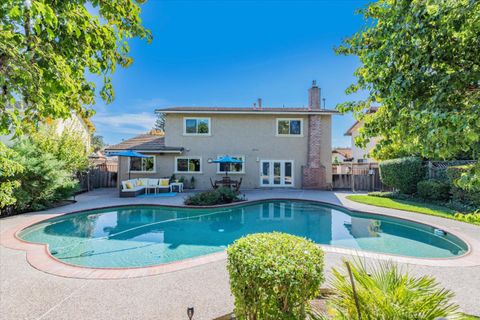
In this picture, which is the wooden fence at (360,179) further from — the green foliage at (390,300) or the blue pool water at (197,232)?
the green foliage at (390,300)

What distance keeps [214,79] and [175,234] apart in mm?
17183

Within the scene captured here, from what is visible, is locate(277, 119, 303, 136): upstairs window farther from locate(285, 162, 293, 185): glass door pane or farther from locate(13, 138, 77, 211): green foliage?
locate(13, 138, 77, 211): green foliage

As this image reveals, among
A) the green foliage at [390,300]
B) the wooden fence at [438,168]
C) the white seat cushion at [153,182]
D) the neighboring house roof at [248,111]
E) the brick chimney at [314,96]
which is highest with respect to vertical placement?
the brick chimney at [314,96]

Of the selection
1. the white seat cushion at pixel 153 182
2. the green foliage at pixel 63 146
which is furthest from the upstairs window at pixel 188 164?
the green foliage at pixel 63 146

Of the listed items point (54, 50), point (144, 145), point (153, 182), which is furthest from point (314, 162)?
point (54, 50)

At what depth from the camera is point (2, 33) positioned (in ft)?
7.32

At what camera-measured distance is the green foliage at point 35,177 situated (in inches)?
453

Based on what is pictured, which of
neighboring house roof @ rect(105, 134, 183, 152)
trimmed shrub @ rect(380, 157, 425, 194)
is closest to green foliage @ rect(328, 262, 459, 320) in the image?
trimmed shrub @ rect(380, 157, 425, 194)

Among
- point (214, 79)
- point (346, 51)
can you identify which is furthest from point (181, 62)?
point (346, 51)

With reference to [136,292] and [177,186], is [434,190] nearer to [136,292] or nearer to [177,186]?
[136,292]

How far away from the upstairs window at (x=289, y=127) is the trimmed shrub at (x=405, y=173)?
7513mm

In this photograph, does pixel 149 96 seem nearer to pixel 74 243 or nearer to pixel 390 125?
pixel 74 243

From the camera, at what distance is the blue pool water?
7.68 m

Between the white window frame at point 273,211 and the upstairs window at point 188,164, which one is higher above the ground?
the upstairs window at point 188,164
